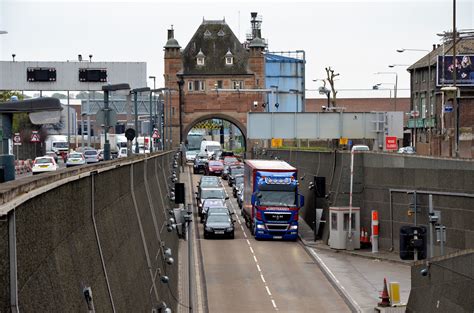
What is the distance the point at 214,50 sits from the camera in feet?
380

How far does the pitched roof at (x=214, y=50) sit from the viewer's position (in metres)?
114

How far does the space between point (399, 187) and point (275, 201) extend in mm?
8698

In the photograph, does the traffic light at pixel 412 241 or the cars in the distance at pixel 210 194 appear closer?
the traffic light at pixel 412 241

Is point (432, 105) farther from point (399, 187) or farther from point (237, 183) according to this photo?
point (399, 187)

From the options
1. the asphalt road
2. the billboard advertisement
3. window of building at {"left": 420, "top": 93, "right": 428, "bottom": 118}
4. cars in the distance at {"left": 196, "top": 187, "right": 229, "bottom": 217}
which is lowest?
the asphalt road

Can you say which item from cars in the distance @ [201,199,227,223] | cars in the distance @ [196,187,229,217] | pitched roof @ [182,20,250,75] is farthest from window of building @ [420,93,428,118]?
cars in the distance @ [201,199,227,223]

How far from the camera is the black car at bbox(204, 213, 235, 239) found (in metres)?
52.4

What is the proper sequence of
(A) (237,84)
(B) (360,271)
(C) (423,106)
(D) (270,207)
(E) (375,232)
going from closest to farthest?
(B) (360,271) < (E) (375,232) < (D) (270,207) < (C) (423,106) < (A) (237,84)

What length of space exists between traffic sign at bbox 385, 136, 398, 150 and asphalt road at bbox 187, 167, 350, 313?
12656 mm

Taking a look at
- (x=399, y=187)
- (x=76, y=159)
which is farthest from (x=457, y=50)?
(x=399, y=187)

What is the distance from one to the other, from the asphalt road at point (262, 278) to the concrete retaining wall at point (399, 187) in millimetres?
3673

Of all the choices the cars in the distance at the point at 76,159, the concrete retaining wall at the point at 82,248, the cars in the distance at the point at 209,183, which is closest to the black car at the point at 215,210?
the cars in the distance at the point at 76,159

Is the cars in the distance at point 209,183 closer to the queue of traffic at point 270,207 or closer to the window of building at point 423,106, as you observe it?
the queue of traffic at point 270,207

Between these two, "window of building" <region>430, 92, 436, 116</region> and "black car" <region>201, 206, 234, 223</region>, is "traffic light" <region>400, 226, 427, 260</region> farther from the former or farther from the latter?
"window of building" <region>430, 92, 436, 116</region>
